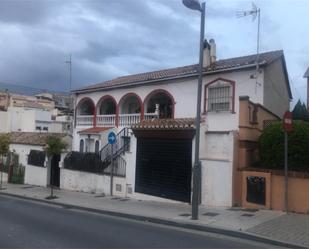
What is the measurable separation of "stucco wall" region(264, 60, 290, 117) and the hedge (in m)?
8.80

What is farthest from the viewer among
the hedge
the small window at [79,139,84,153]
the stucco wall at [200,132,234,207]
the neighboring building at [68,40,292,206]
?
the small window at [79,139,84,153]

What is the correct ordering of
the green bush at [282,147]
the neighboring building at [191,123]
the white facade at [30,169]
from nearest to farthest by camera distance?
the green bush at [282,147] < the neighboring building at [191,123] < the white facade at [30,169]

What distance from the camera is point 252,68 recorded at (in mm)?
20859

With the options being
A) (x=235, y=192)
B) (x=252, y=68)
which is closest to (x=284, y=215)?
(x=235, y=192)

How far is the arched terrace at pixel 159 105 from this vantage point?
25.5m

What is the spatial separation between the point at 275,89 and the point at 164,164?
284 inches

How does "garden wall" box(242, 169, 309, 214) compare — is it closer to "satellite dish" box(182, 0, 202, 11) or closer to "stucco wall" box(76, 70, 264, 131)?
"stucco wall" box(76, 70, 264, 131)

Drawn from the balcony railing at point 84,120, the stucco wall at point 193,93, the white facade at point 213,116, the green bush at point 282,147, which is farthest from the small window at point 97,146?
the green bush at point 282,147

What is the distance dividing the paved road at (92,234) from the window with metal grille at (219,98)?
27.5ft

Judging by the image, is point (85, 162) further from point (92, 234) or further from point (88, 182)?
point (92, 234)

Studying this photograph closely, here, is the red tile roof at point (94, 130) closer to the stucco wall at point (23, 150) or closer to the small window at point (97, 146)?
the small window at point (97, 146)

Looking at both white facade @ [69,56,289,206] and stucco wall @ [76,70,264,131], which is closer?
white facade @ [69,56,289,206]

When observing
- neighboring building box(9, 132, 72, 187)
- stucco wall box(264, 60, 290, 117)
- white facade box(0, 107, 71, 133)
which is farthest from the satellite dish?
white facade box(0, 107, 71, 133)

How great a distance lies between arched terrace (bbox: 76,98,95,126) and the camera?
30.6 metres
